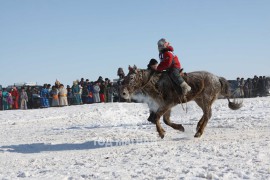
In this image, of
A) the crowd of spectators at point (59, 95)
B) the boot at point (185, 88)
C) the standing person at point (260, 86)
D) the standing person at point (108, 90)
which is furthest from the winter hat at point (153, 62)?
the standing person at point (260, 86)

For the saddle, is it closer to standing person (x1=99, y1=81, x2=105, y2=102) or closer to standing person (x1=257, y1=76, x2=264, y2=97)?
standing person (x1=99, y1=81, x2=105, y2=102)

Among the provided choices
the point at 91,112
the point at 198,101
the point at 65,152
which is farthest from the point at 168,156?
the point at 91,112

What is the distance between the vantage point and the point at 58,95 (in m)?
24.9

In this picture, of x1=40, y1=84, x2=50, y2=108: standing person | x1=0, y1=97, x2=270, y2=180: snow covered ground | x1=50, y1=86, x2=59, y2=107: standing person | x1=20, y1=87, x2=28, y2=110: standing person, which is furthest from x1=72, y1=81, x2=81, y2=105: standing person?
x1=0, y1=97, x2=270, y2=180: snow covered ground

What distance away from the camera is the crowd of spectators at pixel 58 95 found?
24812 mm

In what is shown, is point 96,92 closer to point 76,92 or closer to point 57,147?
point 76,92

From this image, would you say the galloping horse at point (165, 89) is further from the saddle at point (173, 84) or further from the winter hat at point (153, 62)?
the winter hat at point (153, 62)

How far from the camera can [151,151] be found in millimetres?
7367

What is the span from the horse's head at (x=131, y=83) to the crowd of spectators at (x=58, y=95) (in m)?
15.6

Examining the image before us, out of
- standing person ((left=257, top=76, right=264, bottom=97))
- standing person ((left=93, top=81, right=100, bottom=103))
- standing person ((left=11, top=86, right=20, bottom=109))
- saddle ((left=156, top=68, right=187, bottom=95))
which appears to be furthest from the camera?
standing person ((left=257, top=76, right=264, bottom=97))

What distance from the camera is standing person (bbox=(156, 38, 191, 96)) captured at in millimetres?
9359

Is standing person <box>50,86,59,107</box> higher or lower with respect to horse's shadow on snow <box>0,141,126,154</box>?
higher

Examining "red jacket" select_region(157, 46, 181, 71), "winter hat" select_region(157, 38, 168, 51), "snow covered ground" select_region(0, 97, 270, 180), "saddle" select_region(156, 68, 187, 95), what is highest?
"winter hat" select_region(157, 38, 168, 51)

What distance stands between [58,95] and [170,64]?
16.4 meters
